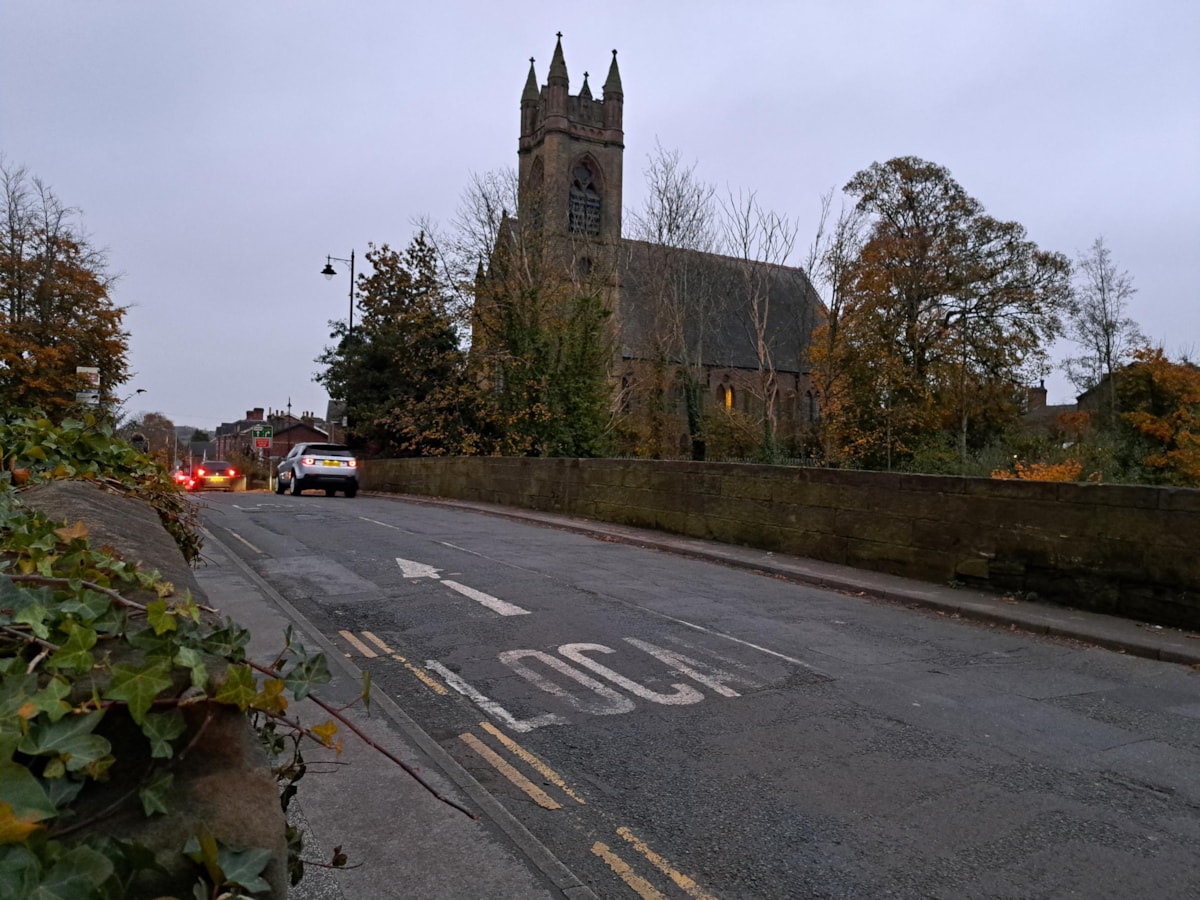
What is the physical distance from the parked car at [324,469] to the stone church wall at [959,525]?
12.6 metres

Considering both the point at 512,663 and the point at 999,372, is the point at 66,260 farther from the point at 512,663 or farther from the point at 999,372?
the point at 999,372

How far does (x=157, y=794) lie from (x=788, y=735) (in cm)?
457

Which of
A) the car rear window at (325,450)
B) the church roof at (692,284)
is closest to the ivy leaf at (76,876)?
the car rear window at (325,450)

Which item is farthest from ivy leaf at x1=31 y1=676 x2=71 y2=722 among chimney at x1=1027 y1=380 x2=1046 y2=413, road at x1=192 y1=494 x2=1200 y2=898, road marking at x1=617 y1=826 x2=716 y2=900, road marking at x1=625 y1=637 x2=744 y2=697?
chimney at x1=1027 y1=380 x2=1046 y2=413

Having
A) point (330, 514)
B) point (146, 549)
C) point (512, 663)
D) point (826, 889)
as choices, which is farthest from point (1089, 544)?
point (330, 514)

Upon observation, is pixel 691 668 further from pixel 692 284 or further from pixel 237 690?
pixel 692 284

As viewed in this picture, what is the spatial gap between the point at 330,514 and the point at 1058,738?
1593 cm

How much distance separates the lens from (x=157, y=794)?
1.45m

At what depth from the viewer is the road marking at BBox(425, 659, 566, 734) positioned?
5551mm

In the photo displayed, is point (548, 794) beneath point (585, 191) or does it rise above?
beneath

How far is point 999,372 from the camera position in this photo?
39188mm

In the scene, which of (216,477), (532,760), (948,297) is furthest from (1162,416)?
(216,477)

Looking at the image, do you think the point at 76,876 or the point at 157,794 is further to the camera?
the point at 157,794

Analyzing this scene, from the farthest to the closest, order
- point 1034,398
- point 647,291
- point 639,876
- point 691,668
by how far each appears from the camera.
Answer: point 1034,398 < point 647,291 < point 691,668 < point 639,876
